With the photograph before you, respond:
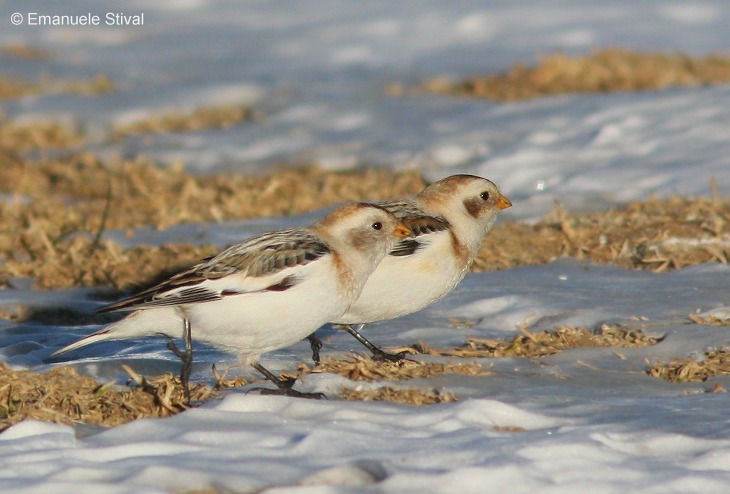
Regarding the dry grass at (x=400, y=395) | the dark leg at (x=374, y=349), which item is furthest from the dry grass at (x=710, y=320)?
the dry grass at (x=400, y=395)

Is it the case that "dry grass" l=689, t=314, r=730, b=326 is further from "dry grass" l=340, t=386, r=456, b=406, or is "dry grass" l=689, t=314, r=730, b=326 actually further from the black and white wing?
"dry grass" l=340, t=386, r=456, b=406

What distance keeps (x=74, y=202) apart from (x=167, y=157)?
1764 millimetres

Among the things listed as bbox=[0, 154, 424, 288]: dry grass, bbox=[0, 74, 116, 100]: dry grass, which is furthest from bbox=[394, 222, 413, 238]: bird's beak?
bbox=[0, 74, 116, 100]: dry grass

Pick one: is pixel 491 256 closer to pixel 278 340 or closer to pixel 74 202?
pixel 278 340

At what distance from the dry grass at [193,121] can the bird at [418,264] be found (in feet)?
22.0

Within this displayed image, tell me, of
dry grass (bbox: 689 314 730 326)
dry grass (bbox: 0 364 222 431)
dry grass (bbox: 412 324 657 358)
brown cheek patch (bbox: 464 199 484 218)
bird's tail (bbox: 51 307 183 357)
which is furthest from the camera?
brown cheek patch (bbox: 464 199 484 218)

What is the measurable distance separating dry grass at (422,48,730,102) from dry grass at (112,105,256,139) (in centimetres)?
212

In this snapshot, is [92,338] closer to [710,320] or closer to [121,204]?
[710,320]

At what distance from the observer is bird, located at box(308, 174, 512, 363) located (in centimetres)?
533

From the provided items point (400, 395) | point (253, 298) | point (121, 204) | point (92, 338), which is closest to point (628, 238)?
point (400, 395)

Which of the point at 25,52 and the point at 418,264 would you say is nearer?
the point at 418,264

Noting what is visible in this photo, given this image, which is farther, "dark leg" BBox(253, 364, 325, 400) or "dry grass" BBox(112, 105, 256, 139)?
"dry grass" BBox(112, 105, 256, 139)

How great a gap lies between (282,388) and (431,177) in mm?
5392

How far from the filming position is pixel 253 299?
182 inches
